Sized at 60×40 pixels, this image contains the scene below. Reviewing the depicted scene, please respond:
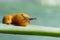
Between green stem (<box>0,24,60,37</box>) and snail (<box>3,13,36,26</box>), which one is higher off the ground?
snail (<box>3,13,36,26</box>)

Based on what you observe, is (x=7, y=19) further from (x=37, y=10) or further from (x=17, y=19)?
(x=37, y=10)

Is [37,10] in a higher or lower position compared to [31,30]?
higher

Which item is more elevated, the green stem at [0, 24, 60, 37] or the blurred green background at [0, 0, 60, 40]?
the blurred green background at [0, 0, 60, 40]

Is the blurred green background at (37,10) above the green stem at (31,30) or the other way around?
above

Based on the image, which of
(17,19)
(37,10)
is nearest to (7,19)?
(17,19)
